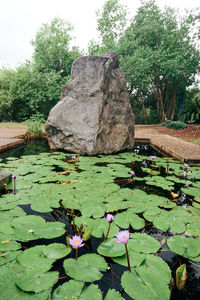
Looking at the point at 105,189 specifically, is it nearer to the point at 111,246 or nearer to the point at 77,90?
the point at 111,246

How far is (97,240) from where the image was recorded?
102 centimetres

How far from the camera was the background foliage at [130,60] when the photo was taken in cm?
934

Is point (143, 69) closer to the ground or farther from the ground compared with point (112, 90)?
farther from the ground

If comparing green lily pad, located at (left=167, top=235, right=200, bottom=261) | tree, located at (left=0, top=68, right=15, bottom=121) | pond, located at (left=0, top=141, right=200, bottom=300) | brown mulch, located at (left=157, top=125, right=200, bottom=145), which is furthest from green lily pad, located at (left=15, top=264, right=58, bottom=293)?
tree, located at (left=0, top=68, right=15, bottom=121)

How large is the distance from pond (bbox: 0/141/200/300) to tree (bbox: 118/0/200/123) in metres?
8.71

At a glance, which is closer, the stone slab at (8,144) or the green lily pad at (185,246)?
the green lily pad at (185,246)

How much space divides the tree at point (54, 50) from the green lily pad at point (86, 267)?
11494mm

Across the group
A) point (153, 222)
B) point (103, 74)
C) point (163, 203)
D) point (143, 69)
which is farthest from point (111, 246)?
point (143, 69)

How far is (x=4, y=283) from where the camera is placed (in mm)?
673

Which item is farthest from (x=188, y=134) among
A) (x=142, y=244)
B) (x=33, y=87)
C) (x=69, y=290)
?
(x=33, y=87)

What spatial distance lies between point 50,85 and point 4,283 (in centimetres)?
1121

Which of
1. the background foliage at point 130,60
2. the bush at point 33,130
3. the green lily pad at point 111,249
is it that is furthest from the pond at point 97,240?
the background foliage at point 130,60

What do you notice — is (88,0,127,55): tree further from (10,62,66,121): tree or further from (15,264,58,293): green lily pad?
(15,264,58,293): green lily pad

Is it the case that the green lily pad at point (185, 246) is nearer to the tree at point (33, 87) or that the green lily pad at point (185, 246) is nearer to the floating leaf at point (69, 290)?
the floating leaf at point (69, 290)
